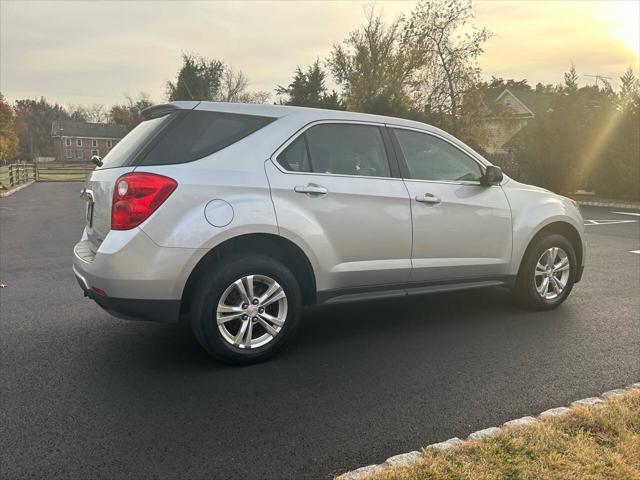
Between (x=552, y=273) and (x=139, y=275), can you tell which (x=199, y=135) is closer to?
(x=139, y=275)

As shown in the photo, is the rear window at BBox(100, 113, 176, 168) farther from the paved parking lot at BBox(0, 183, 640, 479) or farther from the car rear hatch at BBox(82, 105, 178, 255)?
the paved parking lot at BBox(0, 183, 640, 479)

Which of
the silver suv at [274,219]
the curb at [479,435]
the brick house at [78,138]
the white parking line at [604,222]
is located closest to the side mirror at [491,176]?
the silver suv at [274,219]

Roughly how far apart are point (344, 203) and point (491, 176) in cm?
157

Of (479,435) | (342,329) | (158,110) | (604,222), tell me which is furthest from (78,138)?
(479,435)

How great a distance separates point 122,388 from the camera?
11.5 feet

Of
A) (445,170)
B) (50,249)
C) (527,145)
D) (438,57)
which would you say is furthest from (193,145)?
(438,57)

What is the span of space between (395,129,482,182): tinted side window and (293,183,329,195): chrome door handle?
94cm

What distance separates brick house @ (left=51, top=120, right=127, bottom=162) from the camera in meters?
92.1

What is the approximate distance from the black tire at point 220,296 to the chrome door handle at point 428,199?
1294mm

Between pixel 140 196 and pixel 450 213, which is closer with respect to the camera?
pixel 140 196

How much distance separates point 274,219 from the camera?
3754 mm

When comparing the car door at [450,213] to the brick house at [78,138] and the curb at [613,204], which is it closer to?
the curb at [613,204]

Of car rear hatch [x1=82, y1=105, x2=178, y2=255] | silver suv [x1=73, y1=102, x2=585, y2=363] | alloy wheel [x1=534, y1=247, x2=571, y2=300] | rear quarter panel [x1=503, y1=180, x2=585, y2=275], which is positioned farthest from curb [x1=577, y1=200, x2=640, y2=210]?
car rear hatch [x1=82, y1=105, x2=178, y2=255]

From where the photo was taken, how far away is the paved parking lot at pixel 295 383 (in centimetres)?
273
